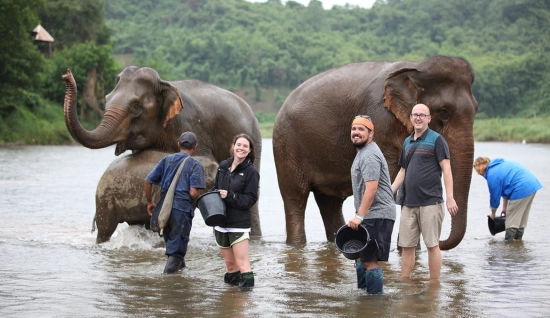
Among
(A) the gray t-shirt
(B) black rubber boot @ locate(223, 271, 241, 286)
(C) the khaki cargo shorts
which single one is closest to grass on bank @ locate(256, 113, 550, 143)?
(C) the khaki cargo shorts

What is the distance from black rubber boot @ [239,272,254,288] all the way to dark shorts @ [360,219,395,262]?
1060 mm

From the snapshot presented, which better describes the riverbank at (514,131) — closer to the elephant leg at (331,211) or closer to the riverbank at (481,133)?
the riverbank at (481,133)

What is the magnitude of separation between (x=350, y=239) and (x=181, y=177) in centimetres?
183

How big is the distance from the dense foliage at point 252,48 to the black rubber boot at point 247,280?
4302cm

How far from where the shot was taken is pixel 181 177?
8602mm

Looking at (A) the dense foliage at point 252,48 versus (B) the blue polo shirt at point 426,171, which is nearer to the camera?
(B) the blue polo shirt at point 426,171

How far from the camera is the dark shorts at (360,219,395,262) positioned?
742 centimetres

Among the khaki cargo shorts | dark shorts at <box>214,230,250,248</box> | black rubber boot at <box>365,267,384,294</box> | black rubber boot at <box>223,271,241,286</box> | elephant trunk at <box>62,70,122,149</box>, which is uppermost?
elephant trunk at <box>62,70,122,149</box>

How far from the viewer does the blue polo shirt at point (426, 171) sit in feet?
26.1

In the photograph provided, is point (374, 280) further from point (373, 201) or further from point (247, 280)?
point (247, 280)

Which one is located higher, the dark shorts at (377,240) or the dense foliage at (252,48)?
the dense foliage at (252,48)

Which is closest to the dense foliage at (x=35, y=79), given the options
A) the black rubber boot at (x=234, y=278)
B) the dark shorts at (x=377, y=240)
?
the black rubber boot at (x=234, y=278)

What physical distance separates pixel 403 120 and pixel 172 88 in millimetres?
3036

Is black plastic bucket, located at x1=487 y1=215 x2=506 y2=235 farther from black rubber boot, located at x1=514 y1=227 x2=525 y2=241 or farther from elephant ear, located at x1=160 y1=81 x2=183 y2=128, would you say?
elephant ear, located at x1=160 y1=81 x2=183 y2=128
